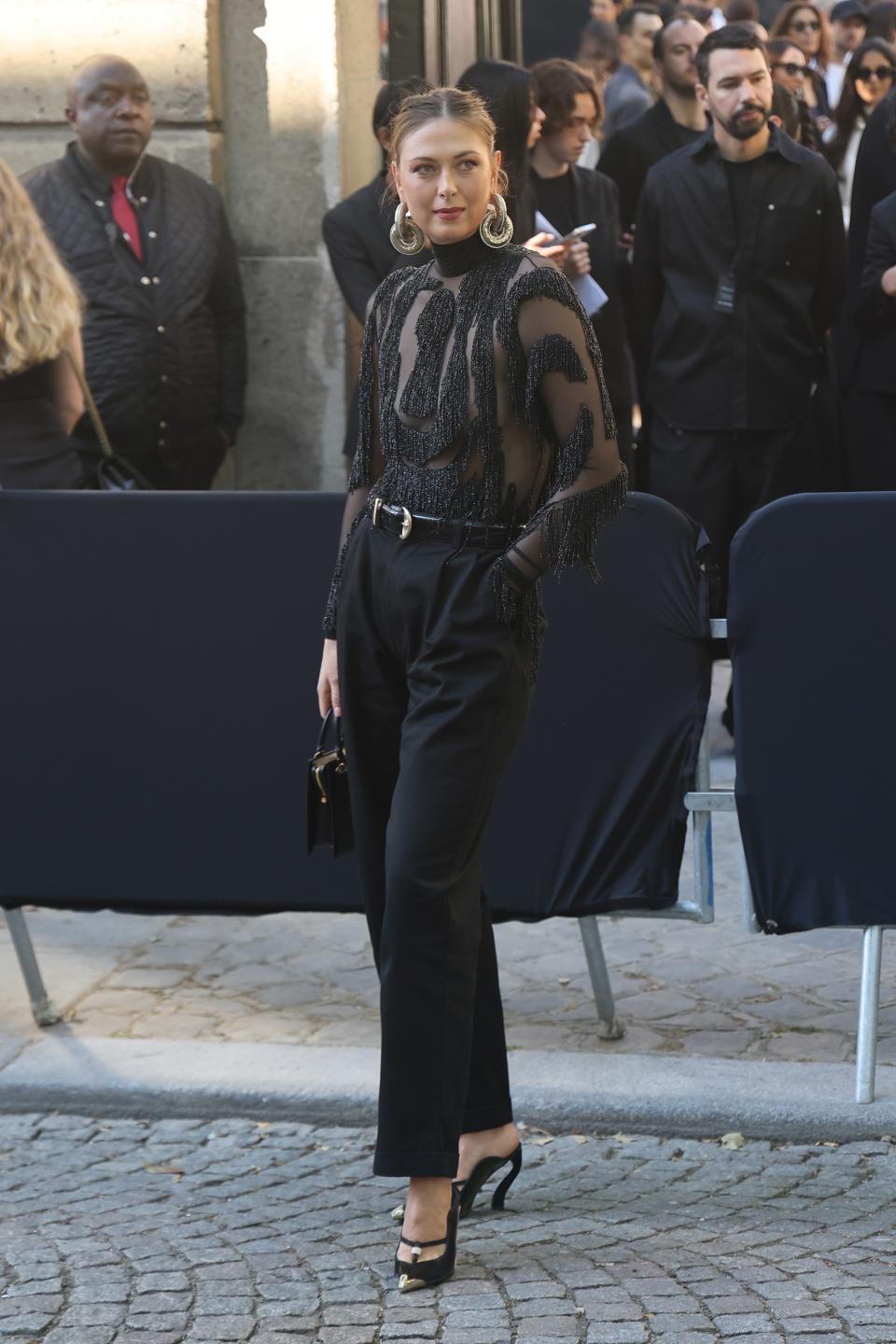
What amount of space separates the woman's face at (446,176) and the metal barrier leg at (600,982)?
1.85 m

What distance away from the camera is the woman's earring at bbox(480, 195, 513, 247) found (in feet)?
12.2

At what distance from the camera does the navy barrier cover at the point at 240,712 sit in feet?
15.1

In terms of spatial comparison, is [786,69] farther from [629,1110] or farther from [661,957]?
[629,1110]

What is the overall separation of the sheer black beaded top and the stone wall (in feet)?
14.0

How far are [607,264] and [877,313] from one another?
3.14ft

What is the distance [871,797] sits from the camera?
4492 millimetres

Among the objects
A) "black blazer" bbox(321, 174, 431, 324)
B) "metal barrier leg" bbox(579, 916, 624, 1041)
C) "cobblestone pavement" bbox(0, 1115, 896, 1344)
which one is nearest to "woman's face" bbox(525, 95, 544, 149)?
"black blazer" bbox(321, 174, 431, 324)

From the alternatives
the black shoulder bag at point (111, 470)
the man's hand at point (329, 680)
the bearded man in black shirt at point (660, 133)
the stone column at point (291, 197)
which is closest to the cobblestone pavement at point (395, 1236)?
the man's hand at point (329, 680)

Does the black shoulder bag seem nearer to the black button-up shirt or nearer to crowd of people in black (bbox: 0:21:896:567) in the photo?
crowd of people in black (bbox: 0:21:896:567)

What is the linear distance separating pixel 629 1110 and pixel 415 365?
1682 millimetres

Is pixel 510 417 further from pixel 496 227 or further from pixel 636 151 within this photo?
pixel 636 151

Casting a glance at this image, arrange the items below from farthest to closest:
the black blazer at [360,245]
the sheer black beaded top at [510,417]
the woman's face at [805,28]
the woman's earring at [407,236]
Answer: the woman's face at [805,28]
the black blazer at [360,245]
the woman's earring at [407,236]
the sheer black beaded top at [510,417]

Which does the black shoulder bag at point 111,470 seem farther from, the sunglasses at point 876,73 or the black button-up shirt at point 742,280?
the sunglasses at point 876,73

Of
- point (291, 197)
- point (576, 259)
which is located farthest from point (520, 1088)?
point (291, 197)
